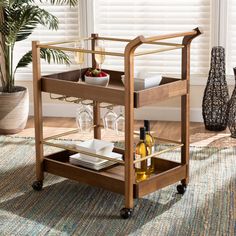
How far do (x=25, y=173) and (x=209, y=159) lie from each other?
1.21 m

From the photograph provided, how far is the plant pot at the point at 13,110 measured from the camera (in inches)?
198

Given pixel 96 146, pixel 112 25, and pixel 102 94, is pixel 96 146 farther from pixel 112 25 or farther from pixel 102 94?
pixel 112 25

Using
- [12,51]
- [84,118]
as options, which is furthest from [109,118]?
[12,51]

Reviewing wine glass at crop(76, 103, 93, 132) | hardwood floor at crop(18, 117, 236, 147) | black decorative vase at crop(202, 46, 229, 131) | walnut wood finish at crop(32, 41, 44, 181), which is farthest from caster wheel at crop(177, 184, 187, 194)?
black decorative vase at crop(202, 46, 229, 131)

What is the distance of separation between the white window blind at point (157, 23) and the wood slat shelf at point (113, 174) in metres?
1.75

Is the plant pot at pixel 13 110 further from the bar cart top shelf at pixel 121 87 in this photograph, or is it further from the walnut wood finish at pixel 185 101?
the walnut wood finish at pixel 185 101

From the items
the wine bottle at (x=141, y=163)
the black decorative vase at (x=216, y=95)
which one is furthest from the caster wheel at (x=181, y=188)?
the black decorative vase at (x=216, y=95)

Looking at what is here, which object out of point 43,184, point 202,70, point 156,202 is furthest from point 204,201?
point 202,70

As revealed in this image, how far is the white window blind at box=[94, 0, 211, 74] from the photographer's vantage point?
5.29 meters

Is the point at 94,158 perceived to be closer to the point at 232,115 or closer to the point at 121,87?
the point at 121,87

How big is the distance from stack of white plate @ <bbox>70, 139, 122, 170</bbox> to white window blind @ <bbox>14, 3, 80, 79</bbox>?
1902 mm

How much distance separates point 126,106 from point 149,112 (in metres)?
2.28

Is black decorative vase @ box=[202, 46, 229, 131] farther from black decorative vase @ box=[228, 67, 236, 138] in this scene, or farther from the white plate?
the white plate

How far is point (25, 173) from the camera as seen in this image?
418 centimetres
